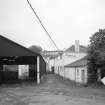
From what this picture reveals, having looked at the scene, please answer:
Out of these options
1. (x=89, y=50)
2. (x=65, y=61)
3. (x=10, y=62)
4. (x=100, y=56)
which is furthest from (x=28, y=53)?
(x=65, y=61)

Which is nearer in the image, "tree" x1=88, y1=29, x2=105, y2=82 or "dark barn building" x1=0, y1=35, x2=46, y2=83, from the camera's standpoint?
"tree" x1=88, y1=29, x2=105, y2=82

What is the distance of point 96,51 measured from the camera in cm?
1802

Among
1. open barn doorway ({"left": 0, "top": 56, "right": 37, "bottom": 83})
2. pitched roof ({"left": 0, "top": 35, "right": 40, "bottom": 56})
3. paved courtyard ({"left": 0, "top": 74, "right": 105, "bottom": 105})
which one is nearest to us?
paved courtyard ({"left": 0, "top": 74, "right": 105, "bottom": 105})

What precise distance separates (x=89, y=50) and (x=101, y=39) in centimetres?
159

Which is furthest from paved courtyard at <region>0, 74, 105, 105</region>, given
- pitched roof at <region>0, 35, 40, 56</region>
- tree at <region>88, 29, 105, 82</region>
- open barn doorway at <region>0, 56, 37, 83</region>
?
open barn doorway at <region>0, 56, 37, 83</region>

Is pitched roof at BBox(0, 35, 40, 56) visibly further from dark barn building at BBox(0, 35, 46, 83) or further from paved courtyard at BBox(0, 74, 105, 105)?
paved courtyard at BBox(0, 74, 105, 105)

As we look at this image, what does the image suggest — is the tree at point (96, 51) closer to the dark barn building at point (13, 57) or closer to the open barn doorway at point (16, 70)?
the dark barn building at point (13, 57)

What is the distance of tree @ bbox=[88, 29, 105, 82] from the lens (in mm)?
17875

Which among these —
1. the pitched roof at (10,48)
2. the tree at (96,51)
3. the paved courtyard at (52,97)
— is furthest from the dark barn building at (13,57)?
the paved courtyard at (52,97)

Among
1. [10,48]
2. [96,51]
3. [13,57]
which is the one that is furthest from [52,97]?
[13,57]

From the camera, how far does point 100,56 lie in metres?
17.3

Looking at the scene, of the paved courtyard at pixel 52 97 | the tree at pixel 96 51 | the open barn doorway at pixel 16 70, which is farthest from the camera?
the open barn doorway at pixel 16 70

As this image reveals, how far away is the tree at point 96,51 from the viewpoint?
1788cm

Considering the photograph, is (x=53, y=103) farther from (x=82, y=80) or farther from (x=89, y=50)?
(x=82, y=80)
